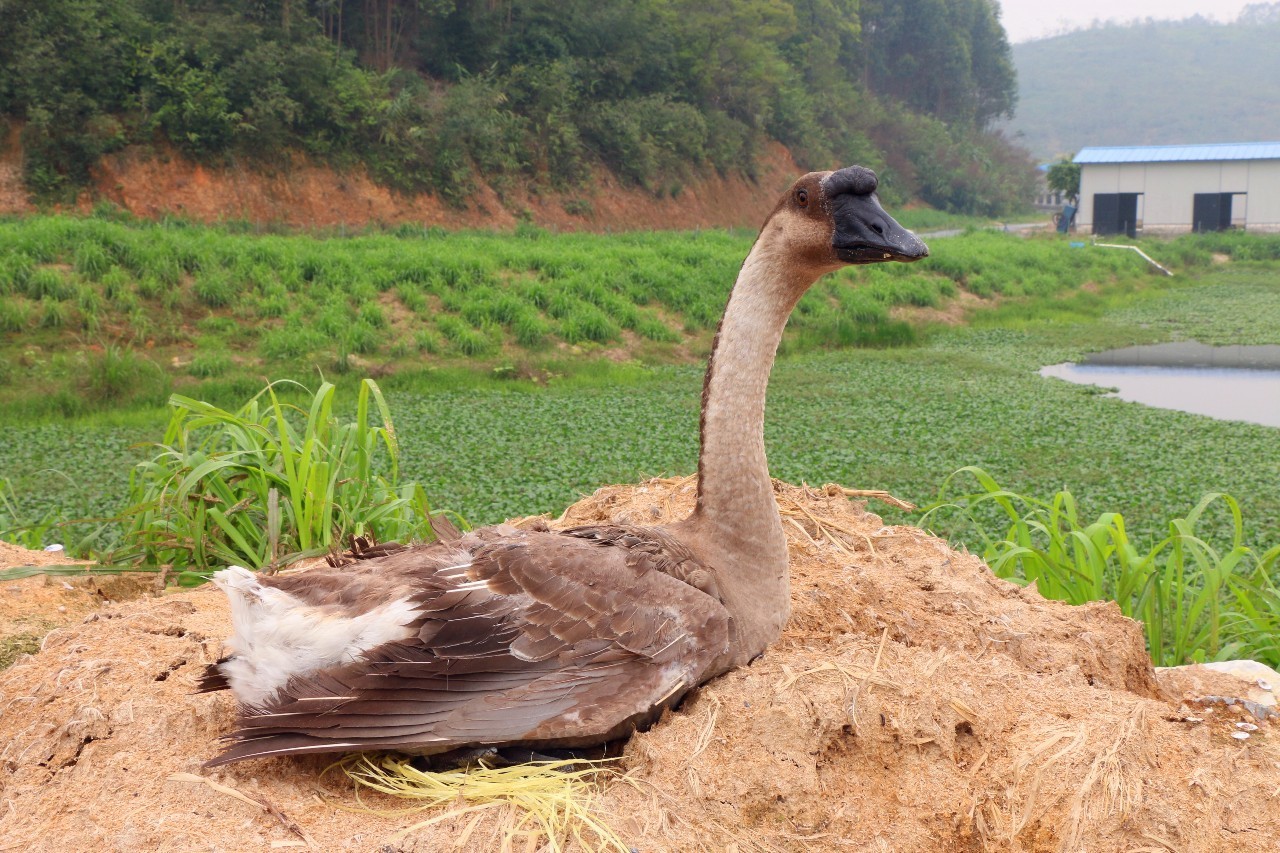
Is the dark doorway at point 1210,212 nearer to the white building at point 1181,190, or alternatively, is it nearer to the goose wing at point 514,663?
the white building at point 1181,190

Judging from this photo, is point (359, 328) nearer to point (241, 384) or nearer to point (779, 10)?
point (241, 384)

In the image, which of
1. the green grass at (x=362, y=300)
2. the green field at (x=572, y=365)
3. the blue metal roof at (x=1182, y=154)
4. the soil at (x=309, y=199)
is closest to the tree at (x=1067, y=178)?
the blue metal roof at (x=1182, y=154)

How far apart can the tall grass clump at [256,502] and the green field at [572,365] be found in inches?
13.9

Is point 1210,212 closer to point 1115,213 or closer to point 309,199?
point 1115,213

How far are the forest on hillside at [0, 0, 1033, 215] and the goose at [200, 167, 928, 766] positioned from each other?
933 inches

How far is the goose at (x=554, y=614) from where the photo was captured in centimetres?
254

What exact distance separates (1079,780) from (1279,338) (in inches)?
839

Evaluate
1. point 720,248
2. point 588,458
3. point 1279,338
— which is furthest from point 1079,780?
point 720,248

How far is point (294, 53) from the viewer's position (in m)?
25.8

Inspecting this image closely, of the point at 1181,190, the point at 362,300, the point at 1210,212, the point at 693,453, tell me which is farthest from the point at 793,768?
the point at 1210,212

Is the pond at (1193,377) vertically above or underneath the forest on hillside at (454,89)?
underneath

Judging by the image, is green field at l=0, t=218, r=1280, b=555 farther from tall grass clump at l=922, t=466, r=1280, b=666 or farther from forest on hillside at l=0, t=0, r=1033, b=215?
forest on hillside at l=0, t=0, r=1033, b=215

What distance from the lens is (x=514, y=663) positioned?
261 centimetres

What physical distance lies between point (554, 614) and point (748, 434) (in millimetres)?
850
